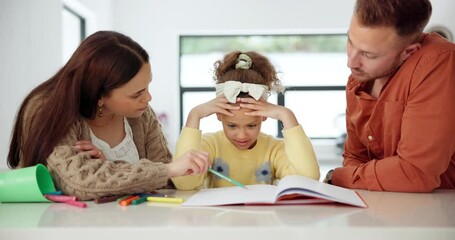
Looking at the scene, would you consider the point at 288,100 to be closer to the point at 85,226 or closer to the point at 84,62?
the point at 84,62

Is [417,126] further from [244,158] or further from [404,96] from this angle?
[244,158]

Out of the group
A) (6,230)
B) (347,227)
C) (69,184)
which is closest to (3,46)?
(69,184)

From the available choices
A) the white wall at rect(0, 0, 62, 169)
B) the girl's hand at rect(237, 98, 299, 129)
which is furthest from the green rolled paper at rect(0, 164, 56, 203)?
the white wall at rect(0, 0, 62, 169)

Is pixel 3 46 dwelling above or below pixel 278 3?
below

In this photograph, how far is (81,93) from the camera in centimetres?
145

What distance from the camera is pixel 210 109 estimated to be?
1676 mm

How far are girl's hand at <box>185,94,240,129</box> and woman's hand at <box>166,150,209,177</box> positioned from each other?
1.10ft

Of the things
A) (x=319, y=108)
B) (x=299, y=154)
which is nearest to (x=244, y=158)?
(x=299, y=154)

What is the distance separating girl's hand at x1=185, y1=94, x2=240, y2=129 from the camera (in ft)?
5.43

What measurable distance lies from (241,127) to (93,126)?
43 centimetres

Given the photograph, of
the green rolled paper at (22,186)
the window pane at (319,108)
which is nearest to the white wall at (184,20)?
the window pane at (319,108)

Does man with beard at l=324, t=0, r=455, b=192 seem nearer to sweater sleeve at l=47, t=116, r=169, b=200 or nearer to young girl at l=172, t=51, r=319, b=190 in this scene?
young girl at l=172, t=51, r=319, b=190

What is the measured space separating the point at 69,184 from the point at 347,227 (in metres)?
0.64

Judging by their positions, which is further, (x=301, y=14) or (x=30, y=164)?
(x=301, y=14)
